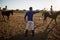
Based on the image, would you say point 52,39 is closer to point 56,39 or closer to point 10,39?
point 56,39

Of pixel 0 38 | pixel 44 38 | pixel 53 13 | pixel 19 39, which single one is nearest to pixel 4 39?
pixel 0 38

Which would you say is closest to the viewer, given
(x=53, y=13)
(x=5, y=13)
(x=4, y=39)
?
(x=4, y=39)

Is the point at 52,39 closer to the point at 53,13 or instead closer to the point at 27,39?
the point at 27,39

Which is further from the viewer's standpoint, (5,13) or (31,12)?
(5,13)

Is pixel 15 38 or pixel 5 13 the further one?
pixel 5 13

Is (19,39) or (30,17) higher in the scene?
(30,17)

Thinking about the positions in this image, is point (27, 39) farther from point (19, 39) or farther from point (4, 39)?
point (4, 39)

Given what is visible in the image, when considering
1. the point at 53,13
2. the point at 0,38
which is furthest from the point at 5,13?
the point at 0,38

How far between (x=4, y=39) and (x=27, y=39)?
1.60 meters

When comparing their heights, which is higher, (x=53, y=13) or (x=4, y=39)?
(x=53, y=13)

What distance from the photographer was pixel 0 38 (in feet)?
33.0

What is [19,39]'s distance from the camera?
32.7 feet

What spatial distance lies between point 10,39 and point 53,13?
24.9 ft

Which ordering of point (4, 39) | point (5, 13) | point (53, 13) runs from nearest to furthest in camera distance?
point (4, 39), point (53, 13), point (5, 13)
